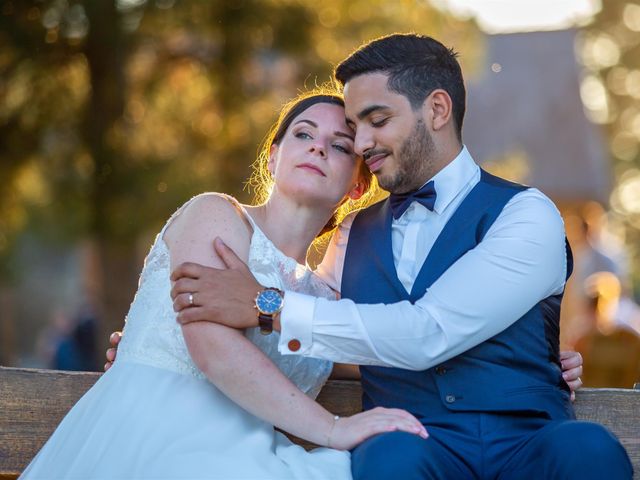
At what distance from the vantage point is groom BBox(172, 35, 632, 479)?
Answer: 3.01 m

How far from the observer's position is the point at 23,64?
8.88 metres

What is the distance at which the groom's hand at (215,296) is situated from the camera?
3.16 meters

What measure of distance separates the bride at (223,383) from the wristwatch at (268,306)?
85mm

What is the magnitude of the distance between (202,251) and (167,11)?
571 centimetres

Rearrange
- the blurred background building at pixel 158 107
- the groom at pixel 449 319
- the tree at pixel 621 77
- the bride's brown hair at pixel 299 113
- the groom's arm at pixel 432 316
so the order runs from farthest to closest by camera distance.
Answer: the tree at pixel 621 77, the blurred background building at pixel 158 107, the bride's brown hair at pixel 299 113, the groom's arm at pixel 432 316, the groom at pixel 449 319

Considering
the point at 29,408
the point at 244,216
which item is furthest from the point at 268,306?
the point at 29,408

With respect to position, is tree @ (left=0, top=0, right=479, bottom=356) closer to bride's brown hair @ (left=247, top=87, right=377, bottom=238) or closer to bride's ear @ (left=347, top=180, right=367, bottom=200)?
bride's brown hair @ (left=247, top=87, right=377, bottom=238)

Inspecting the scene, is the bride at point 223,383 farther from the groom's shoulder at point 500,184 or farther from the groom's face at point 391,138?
the groom's shoulder at point 500,184

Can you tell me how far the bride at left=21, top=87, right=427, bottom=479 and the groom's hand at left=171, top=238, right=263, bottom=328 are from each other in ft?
0.13

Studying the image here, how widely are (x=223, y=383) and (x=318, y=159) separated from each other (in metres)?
0.86

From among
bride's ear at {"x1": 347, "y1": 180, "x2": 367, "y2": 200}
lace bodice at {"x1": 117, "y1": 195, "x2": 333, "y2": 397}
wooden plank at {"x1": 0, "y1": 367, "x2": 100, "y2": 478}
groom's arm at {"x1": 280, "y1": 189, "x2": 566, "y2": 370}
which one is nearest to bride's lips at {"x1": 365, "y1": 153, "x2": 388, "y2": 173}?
bride's ear at {"x1": 347, "y1": 180, "x2": 367, "y2": 200}

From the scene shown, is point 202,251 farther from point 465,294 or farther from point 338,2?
point 338,2

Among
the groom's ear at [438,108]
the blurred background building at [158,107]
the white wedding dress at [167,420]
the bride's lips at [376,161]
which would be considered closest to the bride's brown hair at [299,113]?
the bride's lips at [376,161]

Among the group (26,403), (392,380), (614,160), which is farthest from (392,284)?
(614,160)
